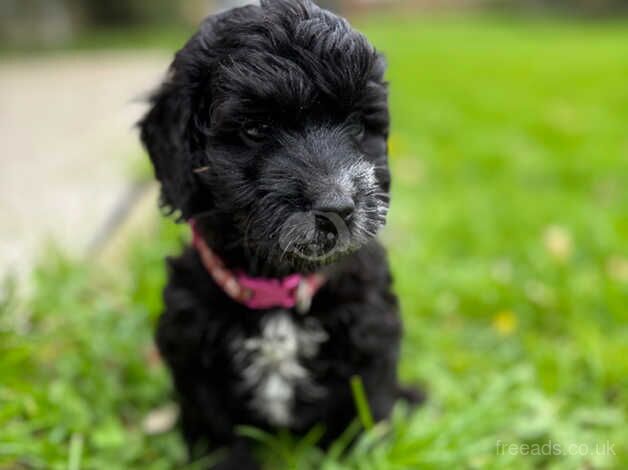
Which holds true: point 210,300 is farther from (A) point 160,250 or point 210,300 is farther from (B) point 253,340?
(A) point 160,250

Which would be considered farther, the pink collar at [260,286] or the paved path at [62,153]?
the paved path at [62,153]

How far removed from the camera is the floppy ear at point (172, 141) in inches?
86.5

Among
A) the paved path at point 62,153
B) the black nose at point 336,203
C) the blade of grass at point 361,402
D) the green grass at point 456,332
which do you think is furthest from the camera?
the paved path at point 62,153

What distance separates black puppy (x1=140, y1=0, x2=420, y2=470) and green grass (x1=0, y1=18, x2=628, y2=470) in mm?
243

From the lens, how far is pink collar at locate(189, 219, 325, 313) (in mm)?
2322

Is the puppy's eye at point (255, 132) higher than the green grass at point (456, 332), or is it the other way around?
the puppy's eye at point (255, 132)

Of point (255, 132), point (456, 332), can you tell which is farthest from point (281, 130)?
point (456, 332)

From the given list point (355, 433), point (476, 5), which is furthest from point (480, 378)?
point (476, 5)

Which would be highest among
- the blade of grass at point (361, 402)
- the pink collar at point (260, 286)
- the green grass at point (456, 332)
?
the pink collar at point (260, 286)

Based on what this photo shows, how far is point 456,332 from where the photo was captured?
346cm

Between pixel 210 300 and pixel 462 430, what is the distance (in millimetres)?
1044

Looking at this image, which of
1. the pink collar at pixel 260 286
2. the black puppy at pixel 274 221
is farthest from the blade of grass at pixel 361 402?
the pink collar at pixel 260 286

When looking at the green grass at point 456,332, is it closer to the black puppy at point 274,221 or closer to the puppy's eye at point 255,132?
the black puppy at point 274,221

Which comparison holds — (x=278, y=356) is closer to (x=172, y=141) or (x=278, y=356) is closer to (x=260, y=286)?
(x=260, y=286)
